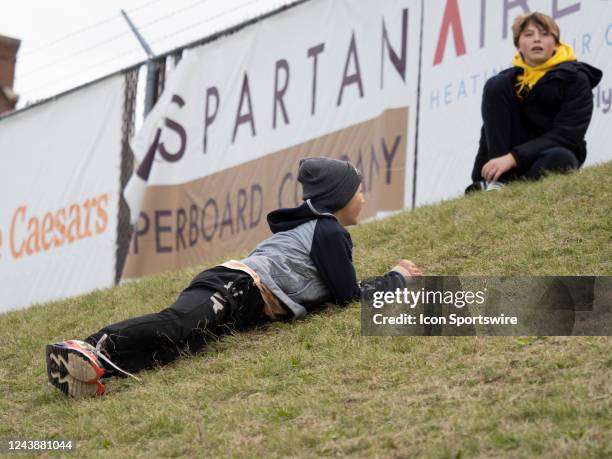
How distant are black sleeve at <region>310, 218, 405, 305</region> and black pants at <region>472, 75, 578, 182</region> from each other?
230 cm

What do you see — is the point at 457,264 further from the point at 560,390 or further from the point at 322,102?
the point at 322,102

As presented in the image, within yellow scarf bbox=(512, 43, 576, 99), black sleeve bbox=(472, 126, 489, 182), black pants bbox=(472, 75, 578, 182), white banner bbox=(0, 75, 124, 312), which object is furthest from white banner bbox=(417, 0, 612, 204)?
white banner bbox=(0, 75, 124, 312)

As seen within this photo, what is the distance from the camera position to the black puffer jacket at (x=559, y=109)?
26.1 feet

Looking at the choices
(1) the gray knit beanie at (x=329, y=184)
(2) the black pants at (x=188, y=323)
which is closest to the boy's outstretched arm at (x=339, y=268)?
(1) the gray knit beanie at (x=329, y=184)

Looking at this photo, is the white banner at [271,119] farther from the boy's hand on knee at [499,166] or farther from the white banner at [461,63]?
the boy's hand on knee at [499,166]

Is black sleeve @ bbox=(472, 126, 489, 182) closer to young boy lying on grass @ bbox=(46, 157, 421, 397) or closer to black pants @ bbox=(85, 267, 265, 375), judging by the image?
young boy lying on grass @ bbox=(46, 157, 421, 397)

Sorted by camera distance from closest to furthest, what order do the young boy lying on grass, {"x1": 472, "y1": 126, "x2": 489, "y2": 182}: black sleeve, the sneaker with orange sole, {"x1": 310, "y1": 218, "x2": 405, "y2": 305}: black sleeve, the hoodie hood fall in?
1. the sneaker with orange sole
2. the young boy lying on grass
3. {"x1": 310, "y1": 218, "x2": 405, "y2": 305}: black sleeve
4. the hoodie hood
5. {"x1": 472, "y1": 126, "x2": 489, "y2": 182}: black sleeve

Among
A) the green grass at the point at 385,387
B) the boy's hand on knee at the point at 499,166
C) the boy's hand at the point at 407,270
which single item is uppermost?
the boy's hand on knee at the point at 499,166

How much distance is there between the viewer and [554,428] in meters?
3.97

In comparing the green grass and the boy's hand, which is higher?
the boy's hand

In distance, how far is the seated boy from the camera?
26.1 ft

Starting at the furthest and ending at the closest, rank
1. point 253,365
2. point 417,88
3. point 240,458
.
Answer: point 417,88 → point 253,365 → point 240,458

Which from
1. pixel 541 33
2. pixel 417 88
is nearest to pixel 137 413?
pixel 541 33

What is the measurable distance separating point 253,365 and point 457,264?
1681 mm
